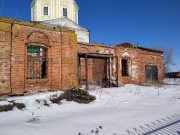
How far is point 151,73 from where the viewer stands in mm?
23750

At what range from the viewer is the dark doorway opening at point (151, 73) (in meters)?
23.1

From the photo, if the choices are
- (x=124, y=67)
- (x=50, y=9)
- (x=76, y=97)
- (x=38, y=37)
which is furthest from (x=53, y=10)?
(x=76, y=97)

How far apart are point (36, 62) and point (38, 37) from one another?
55.1 inches

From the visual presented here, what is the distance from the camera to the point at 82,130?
5727 millimetres

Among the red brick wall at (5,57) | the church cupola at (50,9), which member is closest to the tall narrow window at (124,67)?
the red brick wall at (5,57)

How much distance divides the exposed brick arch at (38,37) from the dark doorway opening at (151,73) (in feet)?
45.0

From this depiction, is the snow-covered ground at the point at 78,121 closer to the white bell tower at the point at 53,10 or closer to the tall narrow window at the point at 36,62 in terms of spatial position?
the tall narrow window at the point at 36,62

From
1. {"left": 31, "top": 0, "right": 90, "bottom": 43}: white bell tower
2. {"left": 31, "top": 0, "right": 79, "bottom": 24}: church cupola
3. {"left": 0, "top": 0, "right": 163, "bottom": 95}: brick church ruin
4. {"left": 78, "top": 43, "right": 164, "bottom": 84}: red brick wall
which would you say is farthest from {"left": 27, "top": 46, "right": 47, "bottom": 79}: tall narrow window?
{"left": 31, "top": 0, "right": 79, "bottom": 24}: church cupola

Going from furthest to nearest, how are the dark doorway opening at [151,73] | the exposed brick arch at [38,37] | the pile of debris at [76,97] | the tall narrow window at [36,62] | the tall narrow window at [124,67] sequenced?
the dark doorway opening at [151,73] < the tall narrow window at [124,67] < the tall narrow window at [36,62] < the exposed brick arch at [38,37] < the pile of debris at [76,97]

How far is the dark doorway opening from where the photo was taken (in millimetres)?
23117

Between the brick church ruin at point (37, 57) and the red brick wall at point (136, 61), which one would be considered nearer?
the brick church ruin at point (37, 57)

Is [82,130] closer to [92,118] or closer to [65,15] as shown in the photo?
[92,118]

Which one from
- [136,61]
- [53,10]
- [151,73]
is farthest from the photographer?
[53,10]

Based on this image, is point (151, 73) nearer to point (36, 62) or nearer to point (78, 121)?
point (36, 62)
